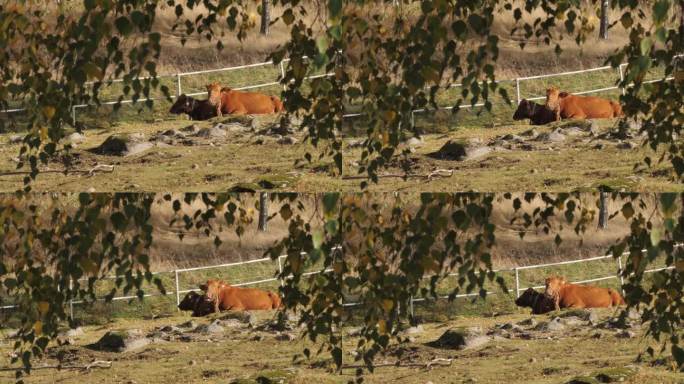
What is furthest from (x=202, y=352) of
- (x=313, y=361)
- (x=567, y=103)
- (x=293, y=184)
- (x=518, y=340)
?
(x=567, y=103)

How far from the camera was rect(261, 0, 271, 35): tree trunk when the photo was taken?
9422 millimetres

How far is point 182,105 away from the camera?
9742mm

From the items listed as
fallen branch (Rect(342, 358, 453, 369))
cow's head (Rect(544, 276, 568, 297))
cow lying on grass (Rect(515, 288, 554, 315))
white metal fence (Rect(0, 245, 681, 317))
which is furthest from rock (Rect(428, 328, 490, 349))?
cow's head (Rect(544, 276, 568, 297))

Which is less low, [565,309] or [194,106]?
[194,106]

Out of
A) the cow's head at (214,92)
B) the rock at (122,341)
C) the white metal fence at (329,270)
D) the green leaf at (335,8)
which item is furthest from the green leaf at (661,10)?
the rock at (122,341)

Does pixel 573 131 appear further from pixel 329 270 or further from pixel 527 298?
pixel 329 270

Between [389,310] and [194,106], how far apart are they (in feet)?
6.30

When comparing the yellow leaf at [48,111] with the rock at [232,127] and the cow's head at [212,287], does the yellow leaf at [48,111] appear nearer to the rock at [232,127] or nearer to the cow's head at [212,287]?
the rock at [232,127]

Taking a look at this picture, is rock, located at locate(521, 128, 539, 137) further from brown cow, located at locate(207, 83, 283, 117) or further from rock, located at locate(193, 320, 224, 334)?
rock, located at locate(193, 320, 224, 334)

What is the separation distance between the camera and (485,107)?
9.42 m

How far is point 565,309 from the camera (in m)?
9.76

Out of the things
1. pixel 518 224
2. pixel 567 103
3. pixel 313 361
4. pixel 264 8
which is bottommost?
pixel 313 361

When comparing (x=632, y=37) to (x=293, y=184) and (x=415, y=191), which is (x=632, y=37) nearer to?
(x=415, y=191)

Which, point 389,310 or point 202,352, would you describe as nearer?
point 389,310
